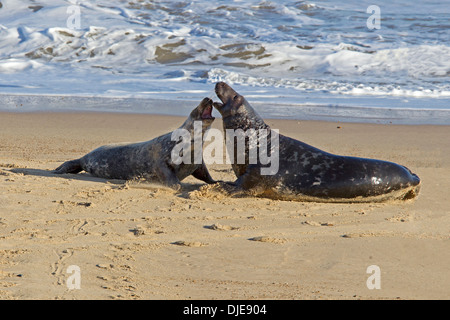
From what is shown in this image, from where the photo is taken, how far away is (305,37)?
71.7ft

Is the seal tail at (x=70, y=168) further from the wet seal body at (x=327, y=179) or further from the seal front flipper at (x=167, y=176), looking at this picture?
the wet seal body at (x=327, y=179)

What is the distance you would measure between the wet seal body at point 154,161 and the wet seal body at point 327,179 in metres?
0.70

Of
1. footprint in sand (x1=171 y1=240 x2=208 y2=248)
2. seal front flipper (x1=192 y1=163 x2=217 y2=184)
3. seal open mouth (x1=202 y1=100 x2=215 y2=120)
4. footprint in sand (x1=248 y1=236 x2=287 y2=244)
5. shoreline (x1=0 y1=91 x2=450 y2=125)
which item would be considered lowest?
shoreline (x1=0 y1=91 x2=450 y2=125)

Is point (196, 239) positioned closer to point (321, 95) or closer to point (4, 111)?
point (4, 111)

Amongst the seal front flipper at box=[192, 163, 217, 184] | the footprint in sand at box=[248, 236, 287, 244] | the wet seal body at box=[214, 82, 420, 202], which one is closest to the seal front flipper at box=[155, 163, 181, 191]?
the seal front flipper at box=[192, 163, 217, 184]

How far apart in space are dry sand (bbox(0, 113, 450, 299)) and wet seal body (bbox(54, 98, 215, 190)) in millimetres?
191

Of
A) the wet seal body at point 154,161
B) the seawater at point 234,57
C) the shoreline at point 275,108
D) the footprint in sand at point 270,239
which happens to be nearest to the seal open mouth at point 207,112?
the wet seal body at point 154,161

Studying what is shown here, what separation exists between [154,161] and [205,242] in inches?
89.7

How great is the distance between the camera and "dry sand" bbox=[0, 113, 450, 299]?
3.91m

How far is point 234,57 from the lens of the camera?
1961 centimetres

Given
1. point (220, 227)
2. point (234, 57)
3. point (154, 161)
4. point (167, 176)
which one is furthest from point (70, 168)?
point (234, 57)

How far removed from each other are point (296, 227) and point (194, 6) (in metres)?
21.8

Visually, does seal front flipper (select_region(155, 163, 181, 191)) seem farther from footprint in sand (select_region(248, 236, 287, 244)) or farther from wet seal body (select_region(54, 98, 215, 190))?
footprint in sand (select_region(248, 236, 287, 244))
